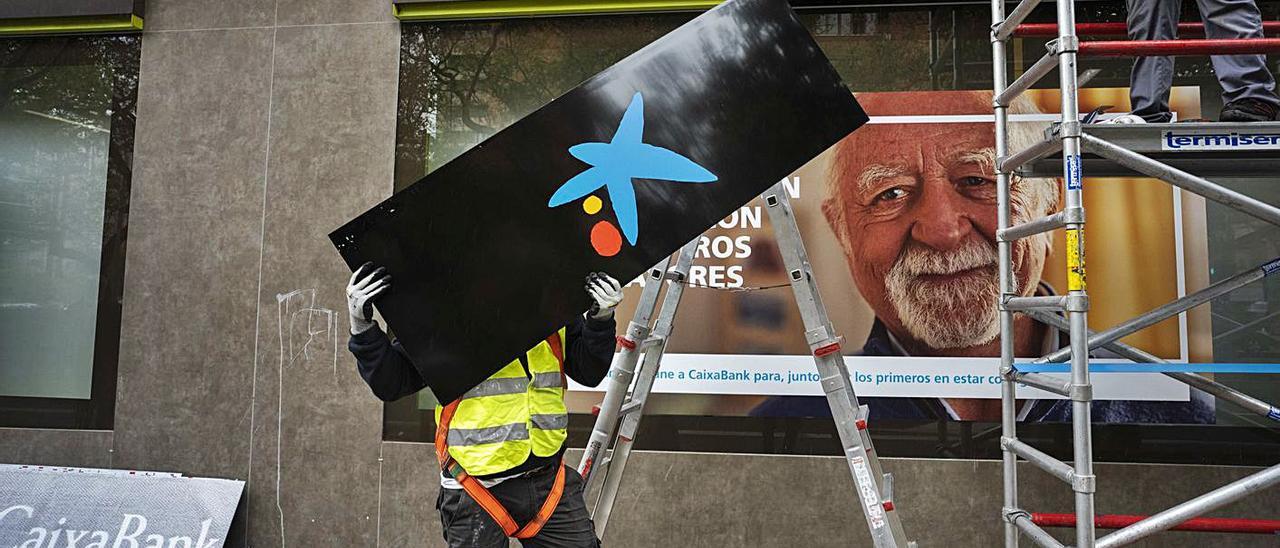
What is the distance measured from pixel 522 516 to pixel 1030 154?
7.93 ft

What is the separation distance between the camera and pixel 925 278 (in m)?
4.48

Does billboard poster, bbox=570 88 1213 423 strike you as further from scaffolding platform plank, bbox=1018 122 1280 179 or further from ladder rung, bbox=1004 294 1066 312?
scaffolding platform plank, bbox=1018 122 1280 179

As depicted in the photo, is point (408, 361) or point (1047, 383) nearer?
point (408, 361)

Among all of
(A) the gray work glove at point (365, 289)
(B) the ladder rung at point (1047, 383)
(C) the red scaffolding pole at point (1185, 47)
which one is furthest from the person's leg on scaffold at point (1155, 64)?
(A) the gray work glove at point (365, 289)

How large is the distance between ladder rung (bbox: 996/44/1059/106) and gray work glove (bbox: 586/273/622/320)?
6.24 ft

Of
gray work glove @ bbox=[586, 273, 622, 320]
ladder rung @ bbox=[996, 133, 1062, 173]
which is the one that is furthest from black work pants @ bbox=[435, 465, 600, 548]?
ladder rung @ bbox=[996, 133, 1062, 173]

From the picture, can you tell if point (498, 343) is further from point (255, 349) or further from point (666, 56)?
point (255, 349)

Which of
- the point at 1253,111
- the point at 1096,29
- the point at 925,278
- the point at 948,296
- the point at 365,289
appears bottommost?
the point at 365,289

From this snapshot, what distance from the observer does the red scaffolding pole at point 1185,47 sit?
8.86 feet

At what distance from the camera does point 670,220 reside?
2438 millimetres

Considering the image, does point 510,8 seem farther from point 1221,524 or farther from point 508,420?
point 1221,524

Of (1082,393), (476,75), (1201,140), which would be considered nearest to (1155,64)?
(1201,140)

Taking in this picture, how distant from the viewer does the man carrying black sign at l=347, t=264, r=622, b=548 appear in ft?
8.05

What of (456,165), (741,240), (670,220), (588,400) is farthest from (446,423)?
(741,240)
